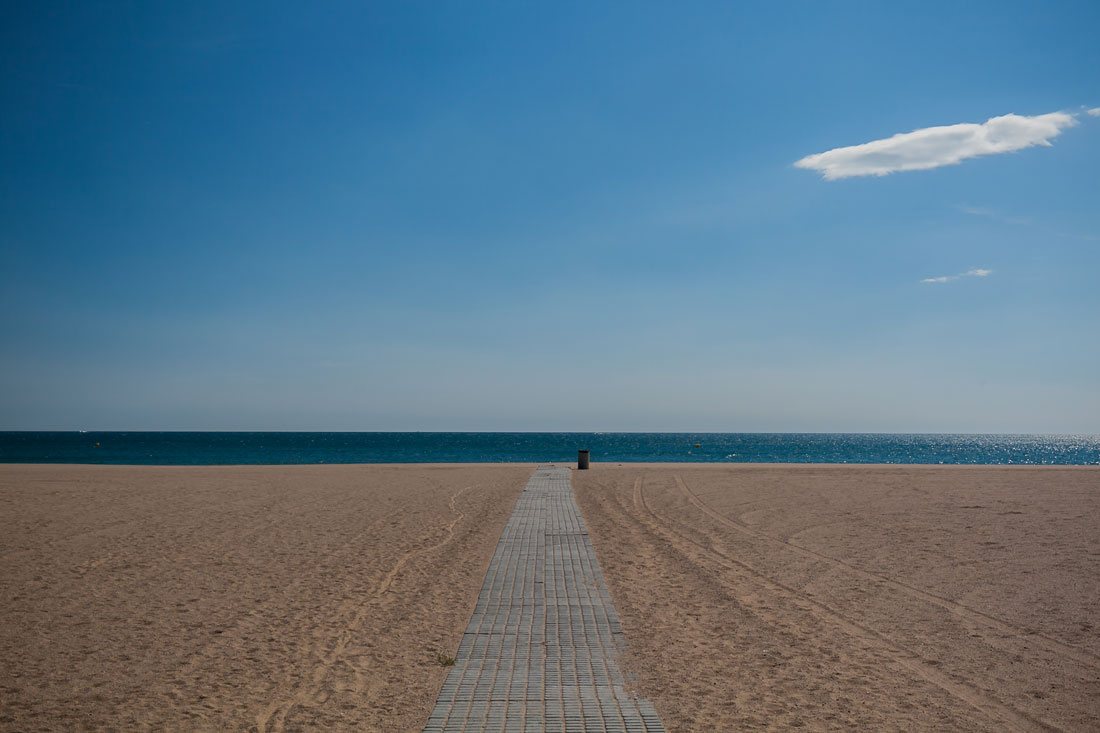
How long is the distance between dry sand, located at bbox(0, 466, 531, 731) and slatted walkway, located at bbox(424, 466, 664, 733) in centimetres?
29

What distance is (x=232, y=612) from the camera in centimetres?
759

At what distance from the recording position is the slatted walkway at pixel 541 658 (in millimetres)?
4746

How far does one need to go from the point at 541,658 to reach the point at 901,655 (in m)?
3.42

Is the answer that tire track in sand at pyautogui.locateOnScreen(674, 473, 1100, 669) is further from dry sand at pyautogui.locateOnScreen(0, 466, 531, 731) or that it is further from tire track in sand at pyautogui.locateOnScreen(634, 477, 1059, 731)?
dry sand at pyautogui.locateOnScreen(0, 466, 531, 731)

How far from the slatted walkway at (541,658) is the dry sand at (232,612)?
11.6 inches

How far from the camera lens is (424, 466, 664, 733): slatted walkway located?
4746 mm

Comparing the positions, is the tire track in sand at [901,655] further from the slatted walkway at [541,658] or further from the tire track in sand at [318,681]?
the tire track in sand at [318,681]

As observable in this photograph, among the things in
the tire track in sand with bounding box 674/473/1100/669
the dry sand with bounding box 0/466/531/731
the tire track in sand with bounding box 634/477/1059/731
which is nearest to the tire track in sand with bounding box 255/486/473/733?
the dry sand with bounding box 0/466/531/731

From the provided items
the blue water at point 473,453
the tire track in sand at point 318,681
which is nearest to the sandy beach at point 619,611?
the tire track in sand at point 318,681

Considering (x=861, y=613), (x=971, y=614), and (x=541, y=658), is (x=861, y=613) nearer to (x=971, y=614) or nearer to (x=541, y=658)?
(x=971, y=614)

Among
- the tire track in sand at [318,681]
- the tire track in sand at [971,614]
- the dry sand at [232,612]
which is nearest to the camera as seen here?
the tire track in sand at [318,681]

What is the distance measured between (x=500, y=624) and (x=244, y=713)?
107 inches

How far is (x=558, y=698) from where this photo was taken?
5105 mm

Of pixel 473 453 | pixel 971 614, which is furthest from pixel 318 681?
pixel 473 453
